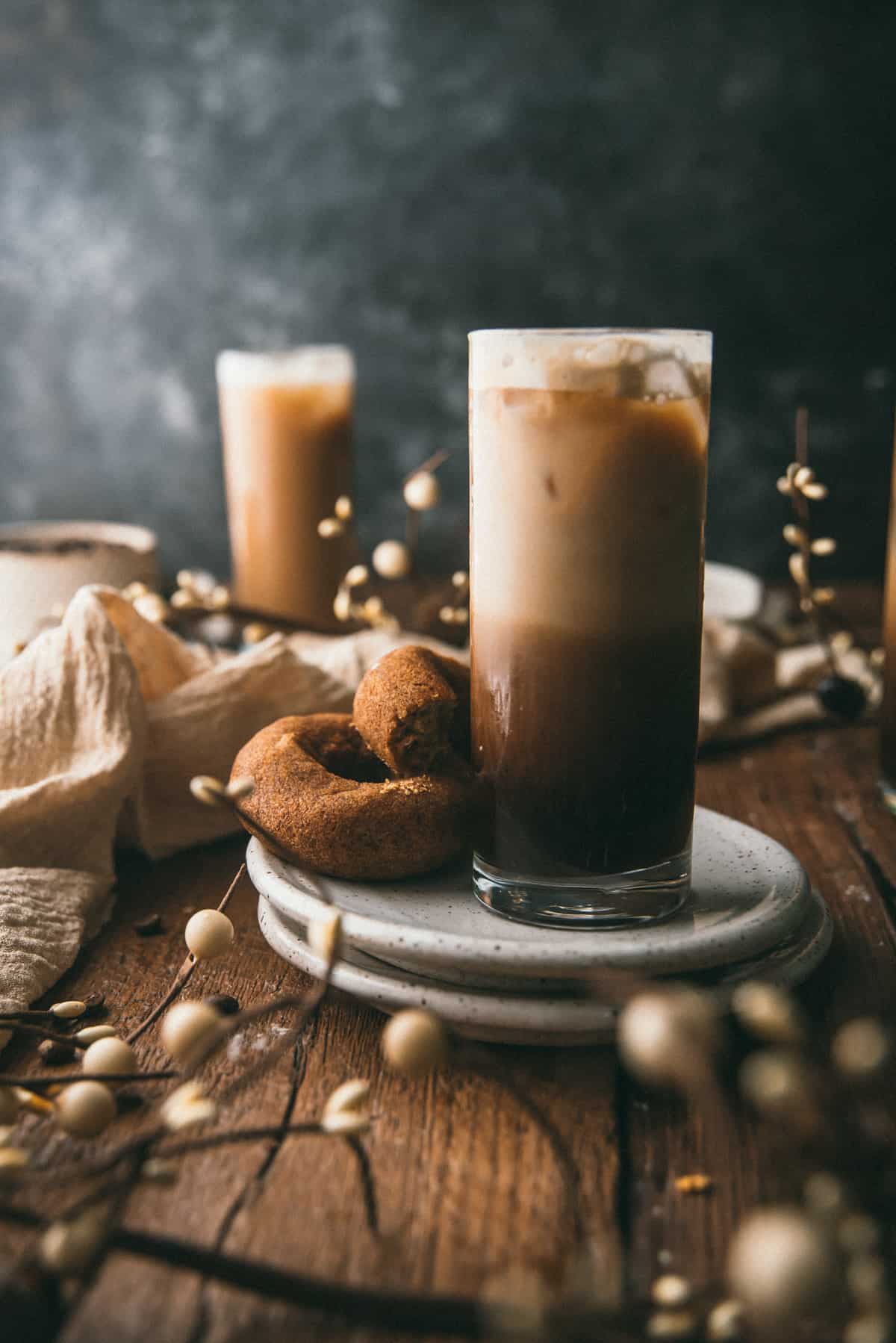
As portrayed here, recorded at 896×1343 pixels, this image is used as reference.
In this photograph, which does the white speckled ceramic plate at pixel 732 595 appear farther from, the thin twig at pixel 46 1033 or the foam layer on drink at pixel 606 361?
the thin twig at pixel 46 1033

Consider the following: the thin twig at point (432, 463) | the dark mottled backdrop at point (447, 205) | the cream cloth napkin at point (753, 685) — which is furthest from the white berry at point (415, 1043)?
the dark mottled backdrop at point (447, 205)

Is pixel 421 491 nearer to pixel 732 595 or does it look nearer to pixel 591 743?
pixel 591 743

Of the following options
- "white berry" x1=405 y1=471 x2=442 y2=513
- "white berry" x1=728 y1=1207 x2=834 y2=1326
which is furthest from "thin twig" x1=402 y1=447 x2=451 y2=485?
"white berry" x1=728 y1=1207 x2=834 y2=1326

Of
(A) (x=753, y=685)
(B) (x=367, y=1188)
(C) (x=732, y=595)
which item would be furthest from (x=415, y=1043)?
(C) (x=732, y=595)

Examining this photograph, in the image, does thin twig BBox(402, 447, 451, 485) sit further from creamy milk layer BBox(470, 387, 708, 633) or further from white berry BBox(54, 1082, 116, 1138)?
white berry BBox(54, 1082, 116, 1138)

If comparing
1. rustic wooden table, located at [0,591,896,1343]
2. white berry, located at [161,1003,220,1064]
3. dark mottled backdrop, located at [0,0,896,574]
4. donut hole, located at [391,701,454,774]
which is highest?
dark mottled backdrop, located at [0,0,896,574]

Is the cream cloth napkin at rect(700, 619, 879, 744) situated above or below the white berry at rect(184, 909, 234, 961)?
below

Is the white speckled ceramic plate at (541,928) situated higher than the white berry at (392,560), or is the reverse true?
the white berry at (392,560)
